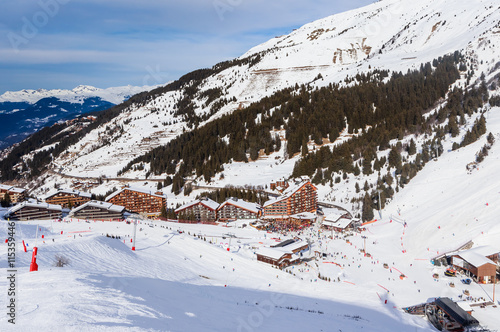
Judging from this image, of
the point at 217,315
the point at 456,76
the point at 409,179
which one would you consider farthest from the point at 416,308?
the point at 456,76

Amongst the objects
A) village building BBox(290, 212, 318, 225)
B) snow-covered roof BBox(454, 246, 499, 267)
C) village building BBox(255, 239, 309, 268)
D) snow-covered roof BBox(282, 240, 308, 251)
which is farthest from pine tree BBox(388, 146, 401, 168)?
village building BBox(255, 239, 309, 268)

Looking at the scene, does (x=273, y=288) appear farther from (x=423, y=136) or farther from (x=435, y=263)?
(x=423, y=136)

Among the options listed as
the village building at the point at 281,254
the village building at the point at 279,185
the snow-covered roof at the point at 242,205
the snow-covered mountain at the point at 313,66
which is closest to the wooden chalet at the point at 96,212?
the snow-covered roof at the point at 242,205

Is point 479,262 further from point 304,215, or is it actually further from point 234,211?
point 234,211

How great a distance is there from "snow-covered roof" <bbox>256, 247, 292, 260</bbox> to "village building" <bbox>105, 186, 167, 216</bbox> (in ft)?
110

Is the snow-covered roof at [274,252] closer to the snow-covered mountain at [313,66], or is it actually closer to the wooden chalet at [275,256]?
the wooden chalet at [275,256]

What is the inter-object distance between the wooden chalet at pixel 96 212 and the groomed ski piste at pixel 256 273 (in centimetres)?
674

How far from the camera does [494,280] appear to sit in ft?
106

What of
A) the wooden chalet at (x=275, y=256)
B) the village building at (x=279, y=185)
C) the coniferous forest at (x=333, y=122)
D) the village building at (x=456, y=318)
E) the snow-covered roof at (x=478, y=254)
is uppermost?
the coniferous forest at (x=333, y=122)

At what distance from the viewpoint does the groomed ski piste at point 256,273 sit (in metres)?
15.1

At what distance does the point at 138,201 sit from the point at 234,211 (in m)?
20.7

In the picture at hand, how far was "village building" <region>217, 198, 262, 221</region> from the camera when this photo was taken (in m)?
60.2

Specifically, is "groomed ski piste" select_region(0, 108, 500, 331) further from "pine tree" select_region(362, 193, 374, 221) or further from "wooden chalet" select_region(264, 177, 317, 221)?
"wooden chalet" select_region(264, 177, 317, 221)

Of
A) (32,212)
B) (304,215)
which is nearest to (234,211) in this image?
(304,215)
